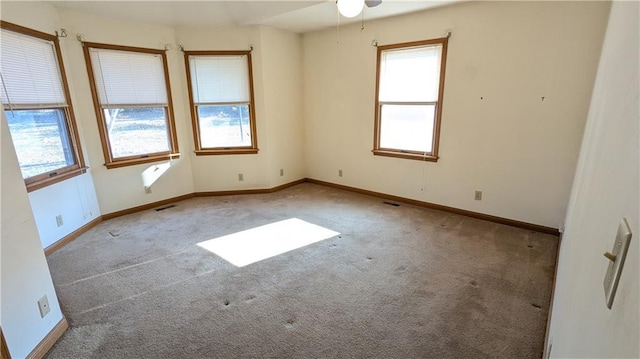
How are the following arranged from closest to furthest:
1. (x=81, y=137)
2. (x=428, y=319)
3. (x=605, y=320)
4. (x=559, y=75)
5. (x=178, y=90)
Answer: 1. (x=605, y=320)
2. (x=428, y=319)
3. (x=559, y=75)
4. (x=81, y=137)
5. (x=178, y=90)

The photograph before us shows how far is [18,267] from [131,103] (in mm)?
2781

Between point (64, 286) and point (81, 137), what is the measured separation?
1872mm

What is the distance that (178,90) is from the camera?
14.2ft

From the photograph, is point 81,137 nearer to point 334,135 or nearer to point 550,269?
point 334,135

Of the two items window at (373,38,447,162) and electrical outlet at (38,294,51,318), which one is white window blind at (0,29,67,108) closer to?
electrical outlet at (38,294,51,318)

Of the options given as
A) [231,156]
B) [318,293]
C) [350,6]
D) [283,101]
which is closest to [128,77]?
[231,156]

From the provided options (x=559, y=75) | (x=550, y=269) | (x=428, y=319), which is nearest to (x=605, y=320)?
(x=428, y=319)

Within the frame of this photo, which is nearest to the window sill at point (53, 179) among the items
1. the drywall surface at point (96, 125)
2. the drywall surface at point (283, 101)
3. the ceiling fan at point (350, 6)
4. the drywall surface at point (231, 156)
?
the drywall surface at point (96, 125)

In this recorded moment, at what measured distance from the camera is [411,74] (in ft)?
12.9

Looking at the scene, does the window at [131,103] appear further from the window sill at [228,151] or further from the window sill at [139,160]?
the window sill at [228,151]

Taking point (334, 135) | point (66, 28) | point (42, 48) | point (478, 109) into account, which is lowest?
point (334, 135)

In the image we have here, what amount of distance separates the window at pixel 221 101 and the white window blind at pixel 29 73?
1.53m

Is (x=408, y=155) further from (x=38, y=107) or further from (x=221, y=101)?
(x=38, y=107)

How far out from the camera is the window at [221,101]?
14.3 ft
